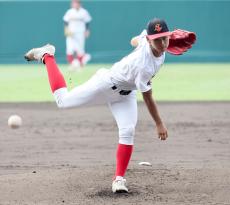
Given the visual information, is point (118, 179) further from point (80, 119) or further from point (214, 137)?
point (80, 119)

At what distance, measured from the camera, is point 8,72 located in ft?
72.4

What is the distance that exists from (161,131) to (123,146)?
1.62 feet

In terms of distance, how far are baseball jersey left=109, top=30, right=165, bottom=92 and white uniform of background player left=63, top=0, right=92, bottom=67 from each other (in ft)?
52.9

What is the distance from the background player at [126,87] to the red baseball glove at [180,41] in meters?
0.27

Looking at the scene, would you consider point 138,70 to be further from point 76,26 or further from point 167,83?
point 76,26

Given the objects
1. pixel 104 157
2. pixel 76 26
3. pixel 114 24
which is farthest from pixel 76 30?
pixel 104 157

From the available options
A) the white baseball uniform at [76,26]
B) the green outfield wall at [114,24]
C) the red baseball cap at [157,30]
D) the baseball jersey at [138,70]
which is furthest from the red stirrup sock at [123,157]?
the green outfield wall at [114,24]

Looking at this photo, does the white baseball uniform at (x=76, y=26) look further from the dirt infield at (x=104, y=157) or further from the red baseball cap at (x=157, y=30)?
the red baseball cap at (x=157, y=30)

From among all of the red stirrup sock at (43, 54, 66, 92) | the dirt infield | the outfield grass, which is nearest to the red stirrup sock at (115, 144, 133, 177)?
the dirt infield

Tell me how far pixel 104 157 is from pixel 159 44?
2943 mm

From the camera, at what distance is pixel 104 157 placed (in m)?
8.45

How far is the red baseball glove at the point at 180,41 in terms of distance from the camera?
20.7ft

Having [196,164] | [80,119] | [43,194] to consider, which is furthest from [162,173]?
[80,119]

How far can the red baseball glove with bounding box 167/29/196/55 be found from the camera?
6301mm
